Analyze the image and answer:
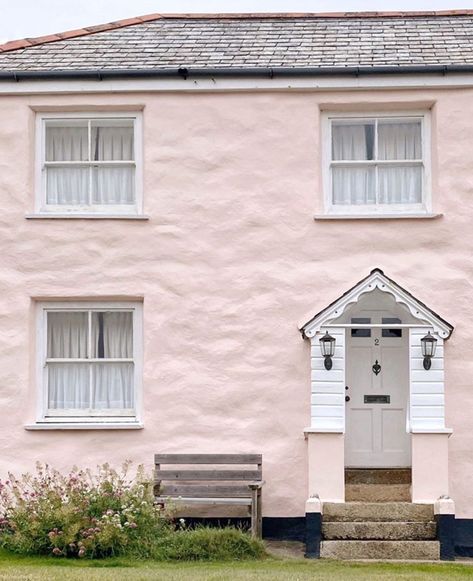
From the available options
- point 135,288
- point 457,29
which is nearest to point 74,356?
point 135,288

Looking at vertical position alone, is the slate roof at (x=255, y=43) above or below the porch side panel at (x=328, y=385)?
above

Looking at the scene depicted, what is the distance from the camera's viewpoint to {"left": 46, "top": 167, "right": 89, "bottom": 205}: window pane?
16484 millimetres

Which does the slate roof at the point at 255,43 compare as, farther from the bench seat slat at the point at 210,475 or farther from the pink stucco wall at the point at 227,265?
the bench seat slat at the point at 210,475

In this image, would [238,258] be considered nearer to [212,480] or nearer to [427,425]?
[212,480]

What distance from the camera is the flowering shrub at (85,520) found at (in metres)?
13.9

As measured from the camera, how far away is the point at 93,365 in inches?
640

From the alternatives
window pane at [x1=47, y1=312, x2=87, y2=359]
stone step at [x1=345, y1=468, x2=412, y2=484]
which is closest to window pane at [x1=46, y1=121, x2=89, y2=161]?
window pane at [x1=47, y1=312, x2=87, y2=359]

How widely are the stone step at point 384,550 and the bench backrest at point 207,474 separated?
141cm

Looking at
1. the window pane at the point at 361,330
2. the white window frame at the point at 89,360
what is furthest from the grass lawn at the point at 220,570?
the window pane at the point at 361,330

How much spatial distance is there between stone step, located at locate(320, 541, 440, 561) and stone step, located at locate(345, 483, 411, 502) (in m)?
1.02

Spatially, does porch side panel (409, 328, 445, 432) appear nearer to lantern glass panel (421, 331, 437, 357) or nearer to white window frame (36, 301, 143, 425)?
lantern glass panel (421, 331, 437, 357)

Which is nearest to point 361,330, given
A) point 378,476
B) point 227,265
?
point 378,476

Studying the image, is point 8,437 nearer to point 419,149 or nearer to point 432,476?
point 432,476

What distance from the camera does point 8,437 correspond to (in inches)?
623
